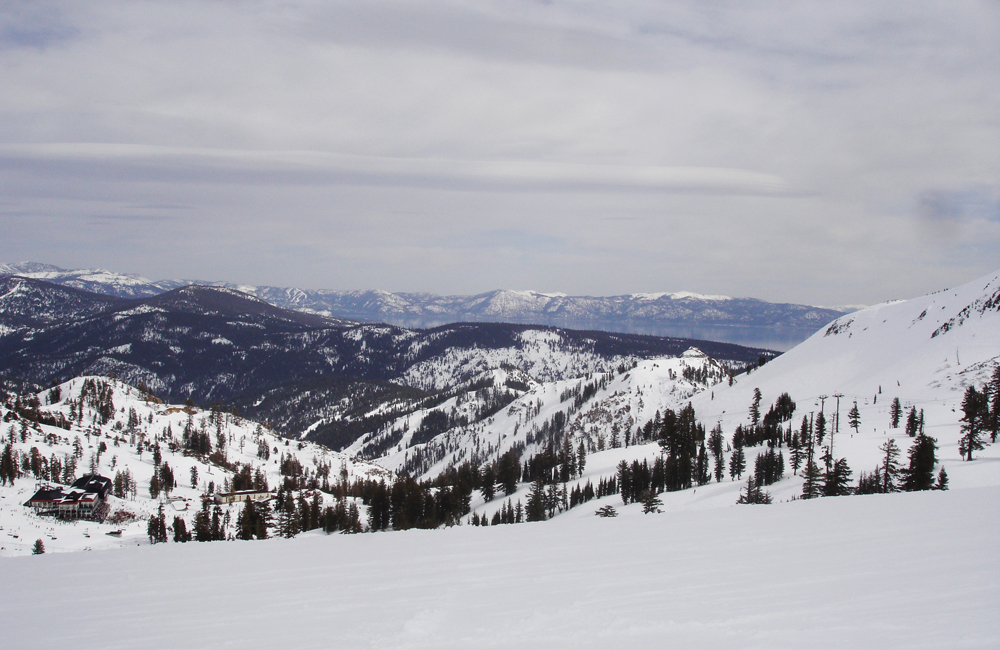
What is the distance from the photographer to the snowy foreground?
9.55 m

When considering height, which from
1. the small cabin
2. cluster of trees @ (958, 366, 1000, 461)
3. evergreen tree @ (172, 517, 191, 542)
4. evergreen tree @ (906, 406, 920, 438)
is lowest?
the small cabin

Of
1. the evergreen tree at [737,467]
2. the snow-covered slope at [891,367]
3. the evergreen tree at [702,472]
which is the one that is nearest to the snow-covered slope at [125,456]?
the evergreen tree at [702,472]

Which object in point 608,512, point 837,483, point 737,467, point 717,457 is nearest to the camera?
point 837,483

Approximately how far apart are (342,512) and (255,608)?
203 feet

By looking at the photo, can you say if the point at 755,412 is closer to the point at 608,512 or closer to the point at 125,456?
the point at 608,512

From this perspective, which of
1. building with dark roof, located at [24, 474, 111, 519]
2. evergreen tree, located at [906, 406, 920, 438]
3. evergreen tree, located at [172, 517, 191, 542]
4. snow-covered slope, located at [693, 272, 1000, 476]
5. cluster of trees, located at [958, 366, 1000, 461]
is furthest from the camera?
snow-covered slope, located at [693, 272, 1000, 476]

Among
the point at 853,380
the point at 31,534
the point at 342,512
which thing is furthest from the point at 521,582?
the point at 853,380

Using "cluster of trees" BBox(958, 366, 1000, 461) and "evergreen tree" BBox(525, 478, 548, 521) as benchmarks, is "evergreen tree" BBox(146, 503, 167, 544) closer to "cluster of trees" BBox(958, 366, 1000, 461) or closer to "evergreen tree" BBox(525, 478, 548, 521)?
"evergreen tree" BBox(525, 478, 548, 521)

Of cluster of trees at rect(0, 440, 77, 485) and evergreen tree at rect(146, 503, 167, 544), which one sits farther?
cluster of trees at rect(0, 440, 77, 485)

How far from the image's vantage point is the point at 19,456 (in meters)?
108

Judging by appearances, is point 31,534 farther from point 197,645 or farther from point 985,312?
point 985,312

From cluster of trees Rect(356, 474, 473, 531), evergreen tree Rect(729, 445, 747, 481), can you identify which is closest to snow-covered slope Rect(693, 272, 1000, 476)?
evergreen tree Rect(729, 445, 747, 481)

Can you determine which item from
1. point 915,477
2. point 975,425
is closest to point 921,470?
point 915,477

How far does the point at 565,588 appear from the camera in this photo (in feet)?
44.2
